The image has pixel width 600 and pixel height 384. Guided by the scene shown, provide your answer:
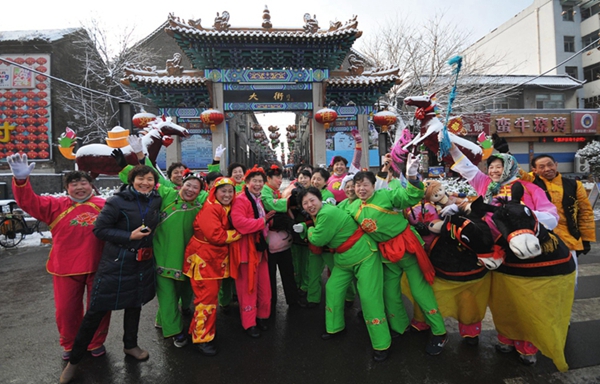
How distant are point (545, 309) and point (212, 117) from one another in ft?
30.6

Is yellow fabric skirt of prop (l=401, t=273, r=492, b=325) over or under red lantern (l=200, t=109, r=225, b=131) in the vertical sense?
under

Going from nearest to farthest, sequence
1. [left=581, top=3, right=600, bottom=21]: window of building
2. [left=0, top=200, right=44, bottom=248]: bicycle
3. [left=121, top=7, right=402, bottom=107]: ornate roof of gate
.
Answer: [left=0, top=200, right=44, bottom=248]: bicycle → [left=121, top=7, right=402, bottom=107]: ornate roof of gate → [left=581, top=3, right=600, bottom=21]: window of building

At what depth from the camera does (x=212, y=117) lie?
9742 millimetres

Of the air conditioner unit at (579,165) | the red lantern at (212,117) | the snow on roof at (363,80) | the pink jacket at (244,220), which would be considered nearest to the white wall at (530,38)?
the air conditioner unit at (579,165)

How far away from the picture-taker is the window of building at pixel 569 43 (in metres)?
21.0

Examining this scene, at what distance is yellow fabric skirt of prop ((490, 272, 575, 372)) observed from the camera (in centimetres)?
228

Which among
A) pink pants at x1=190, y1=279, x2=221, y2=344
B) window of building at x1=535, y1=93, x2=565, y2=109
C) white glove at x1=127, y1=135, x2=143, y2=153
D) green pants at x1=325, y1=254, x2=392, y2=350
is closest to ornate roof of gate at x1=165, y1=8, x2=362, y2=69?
white glove at x1=127, y1=135, x2=143, y2=153

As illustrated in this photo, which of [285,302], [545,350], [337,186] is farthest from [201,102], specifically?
[545,350]

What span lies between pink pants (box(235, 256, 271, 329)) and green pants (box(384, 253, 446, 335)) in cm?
125

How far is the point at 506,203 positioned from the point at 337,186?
247 centimetres

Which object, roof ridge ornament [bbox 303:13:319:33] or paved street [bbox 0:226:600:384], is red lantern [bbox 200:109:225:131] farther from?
paved street [bbox 0:226:600:384]

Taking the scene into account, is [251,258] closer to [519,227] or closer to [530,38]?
[519,227]

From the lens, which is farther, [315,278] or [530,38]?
[530,38]

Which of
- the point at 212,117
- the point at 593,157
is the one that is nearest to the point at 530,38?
the point at 593,157
